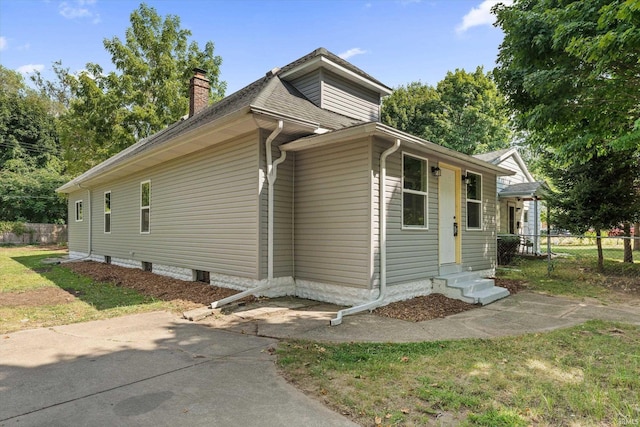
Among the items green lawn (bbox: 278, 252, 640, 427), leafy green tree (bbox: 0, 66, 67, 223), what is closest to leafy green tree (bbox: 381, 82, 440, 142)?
green lawn (bbox: 278, 252, 640, 427)

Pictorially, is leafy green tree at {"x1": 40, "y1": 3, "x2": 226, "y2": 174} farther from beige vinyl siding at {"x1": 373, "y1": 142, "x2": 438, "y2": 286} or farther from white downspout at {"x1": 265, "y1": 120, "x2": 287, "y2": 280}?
beige vinyl siding at {"x1": 373, "y1": 142, "x2": 438, "y2": 286}

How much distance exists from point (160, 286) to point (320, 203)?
4.24 metres

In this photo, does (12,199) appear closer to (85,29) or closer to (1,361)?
(85,29)

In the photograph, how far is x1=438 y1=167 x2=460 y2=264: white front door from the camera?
733 cm

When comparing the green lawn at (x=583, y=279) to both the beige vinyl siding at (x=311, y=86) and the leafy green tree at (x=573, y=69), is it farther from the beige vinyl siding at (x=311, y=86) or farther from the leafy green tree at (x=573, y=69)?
the beige vinyl siding at (x=311, y=86)

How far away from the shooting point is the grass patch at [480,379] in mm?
2529

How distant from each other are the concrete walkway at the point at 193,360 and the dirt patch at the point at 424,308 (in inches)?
9.5

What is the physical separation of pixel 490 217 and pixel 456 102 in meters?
19.1

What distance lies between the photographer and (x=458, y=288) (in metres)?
6.73

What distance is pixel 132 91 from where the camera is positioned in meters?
19.7

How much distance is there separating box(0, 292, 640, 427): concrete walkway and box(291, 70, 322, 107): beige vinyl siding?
5070 millimetres

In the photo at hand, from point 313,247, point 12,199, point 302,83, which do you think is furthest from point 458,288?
point 12,199

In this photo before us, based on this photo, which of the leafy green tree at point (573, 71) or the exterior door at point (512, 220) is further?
the exterior door at point (512, 220)

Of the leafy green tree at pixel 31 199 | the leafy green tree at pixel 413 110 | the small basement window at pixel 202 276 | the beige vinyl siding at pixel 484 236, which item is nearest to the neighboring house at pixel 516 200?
the beige vinyl siding at pixel 484 236
